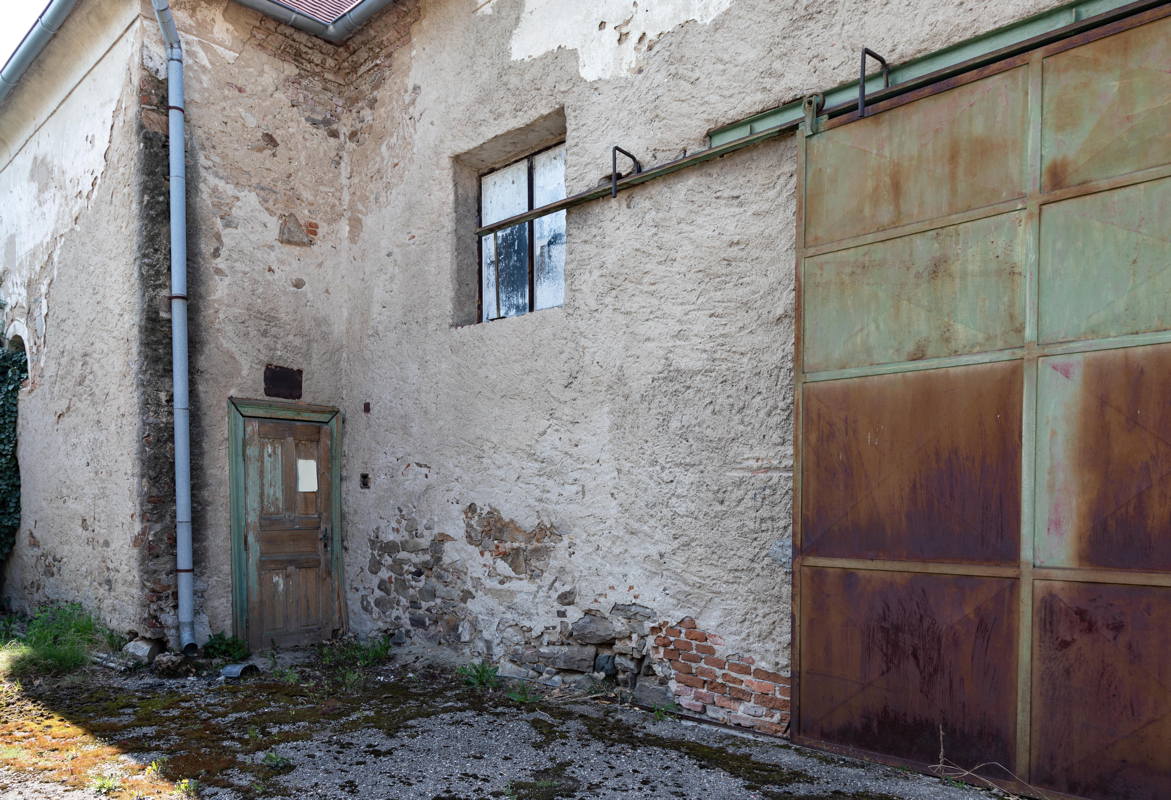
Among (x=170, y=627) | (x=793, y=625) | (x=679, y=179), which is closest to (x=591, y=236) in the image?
(x=679, y=179)

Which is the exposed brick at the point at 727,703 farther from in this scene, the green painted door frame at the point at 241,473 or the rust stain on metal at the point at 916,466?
the green painted door frame at the point at 241,473

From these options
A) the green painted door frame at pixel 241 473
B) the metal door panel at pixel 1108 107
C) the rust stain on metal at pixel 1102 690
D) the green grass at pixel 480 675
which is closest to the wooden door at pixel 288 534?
the green painted door frame at pixel 241 473

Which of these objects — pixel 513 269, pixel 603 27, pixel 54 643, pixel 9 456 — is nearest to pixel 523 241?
pixel 513 269

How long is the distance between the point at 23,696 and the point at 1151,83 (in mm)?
6250

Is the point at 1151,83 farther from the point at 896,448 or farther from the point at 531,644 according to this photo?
the point at 531,644

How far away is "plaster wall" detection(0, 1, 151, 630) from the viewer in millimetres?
5586

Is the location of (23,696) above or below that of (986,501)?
below

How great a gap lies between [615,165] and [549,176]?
0.85 meters

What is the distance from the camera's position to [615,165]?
455cm

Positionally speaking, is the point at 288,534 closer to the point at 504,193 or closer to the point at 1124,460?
the point at 504,193

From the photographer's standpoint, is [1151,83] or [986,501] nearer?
[1151,83]

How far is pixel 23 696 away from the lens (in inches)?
185

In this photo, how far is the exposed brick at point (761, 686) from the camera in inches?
→ 149

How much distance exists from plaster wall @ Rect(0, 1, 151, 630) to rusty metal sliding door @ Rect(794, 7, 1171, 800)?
14.9ft
